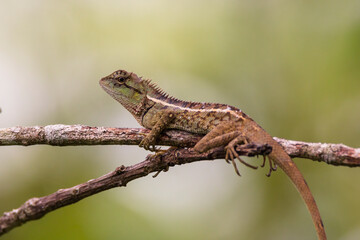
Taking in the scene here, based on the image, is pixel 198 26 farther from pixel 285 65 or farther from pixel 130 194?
pixel 130 194

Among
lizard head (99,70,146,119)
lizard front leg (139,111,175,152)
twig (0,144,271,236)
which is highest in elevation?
lizard head (99,70,146,119)

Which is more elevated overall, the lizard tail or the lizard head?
the lizard head

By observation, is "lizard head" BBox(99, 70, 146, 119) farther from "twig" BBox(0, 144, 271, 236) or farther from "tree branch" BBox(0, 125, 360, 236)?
"twig" BBox(0, 144, 271, 236)

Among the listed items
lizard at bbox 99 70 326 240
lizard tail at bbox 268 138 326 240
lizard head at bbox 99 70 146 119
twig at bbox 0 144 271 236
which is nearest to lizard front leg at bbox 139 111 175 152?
lizard at bbox 99 70 326 240

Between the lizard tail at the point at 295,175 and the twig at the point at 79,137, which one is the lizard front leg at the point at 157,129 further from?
the lizard tail at the point at 295,175

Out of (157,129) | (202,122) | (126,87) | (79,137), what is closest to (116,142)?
(79,137)

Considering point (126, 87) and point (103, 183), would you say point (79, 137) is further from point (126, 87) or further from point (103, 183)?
point (126, 87)

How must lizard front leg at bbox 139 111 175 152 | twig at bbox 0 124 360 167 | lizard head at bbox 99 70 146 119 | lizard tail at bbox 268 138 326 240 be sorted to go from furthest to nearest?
lizard head at bbox 99 70 146 119 < lizard front leg at bbox 139 111 175 152 < twig at bbox 0 124 360 167 < lizard tail at bbox 268 138 326 240
